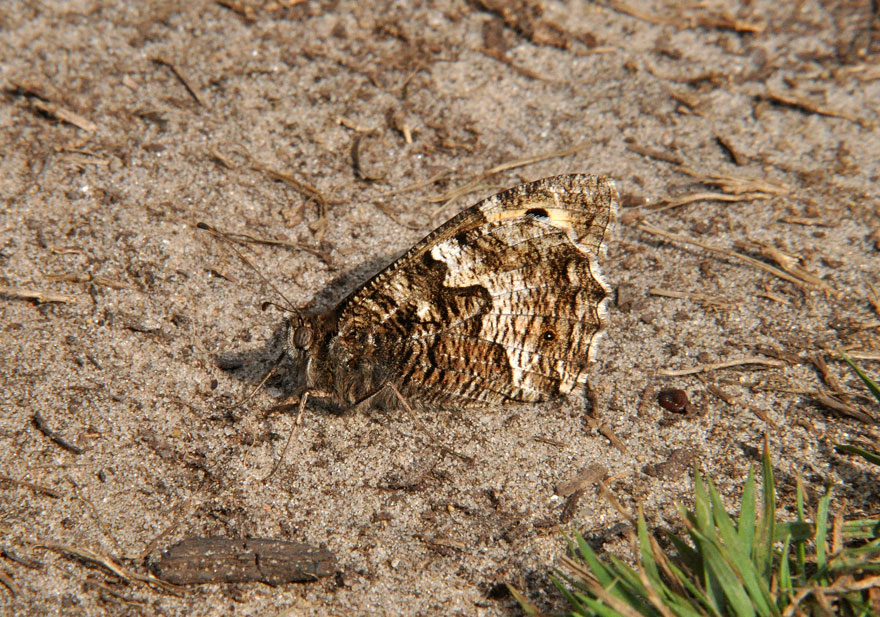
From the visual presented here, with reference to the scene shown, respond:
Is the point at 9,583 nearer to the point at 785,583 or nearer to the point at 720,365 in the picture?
the point at 785,583

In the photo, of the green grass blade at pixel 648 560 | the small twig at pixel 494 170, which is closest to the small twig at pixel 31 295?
the small twig at pixel 494 170

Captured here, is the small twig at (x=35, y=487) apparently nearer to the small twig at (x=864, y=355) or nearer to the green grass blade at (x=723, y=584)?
the green grass blade at (x=723, y=584)

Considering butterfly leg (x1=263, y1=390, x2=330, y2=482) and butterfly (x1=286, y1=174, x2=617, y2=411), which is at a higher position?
butterfly (x1=286, y1=174, x2=617, y2=411)

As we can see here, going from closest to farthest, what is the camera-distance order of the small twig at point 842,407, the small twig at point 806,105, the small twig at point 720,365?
the small twig at point 842,407
the small twig at point 720,365
the small twig at point 806,105

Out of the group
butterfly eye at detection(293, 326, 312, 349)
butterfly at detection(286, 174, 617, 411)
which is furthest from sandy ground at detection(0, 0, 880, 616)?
butterfly eye at detection(293, 326, 312, 349)

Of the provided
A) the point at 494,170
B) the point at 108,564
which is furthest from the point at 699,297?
the point at 108,564

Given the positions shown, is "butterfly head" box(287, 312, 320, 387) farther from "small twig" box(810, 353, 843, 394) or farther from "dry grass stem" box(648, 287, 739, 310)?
"small twig" box(810, 353, 843, 394)

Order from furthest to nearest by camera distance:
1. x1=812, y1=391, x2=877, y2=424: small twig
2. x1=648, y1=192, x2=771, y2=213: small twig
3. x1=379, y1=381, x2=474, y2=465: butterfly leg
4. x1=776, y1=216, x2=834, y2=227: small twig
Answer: x1=648, y1=192, x2=771, y2=213: small twig < x1=776, y1=216, x2=834, y2=227: small twig < x1=379, y1=381, x2=474, y2=465: butterfly leg < x1=812, y1=391, x2=877, y2=424: small twig

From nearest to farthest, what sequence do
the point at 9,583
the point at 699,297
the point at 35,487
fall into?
the point at 9,583, the point at 35,487, the point at 699,297
